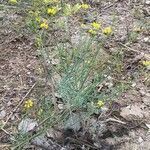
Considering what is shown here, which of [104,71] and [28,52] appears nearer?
[104,71]

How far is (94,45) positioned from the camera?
10.0ft

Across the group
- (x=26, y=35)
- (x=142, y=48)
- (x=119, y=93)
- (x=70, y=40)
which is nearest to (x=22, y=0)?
(x=26, y=35)

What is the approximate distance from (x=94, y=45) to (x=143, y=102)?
624mm

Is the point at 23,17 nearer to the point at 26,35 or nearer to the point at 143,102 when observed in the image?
the point at 26,35

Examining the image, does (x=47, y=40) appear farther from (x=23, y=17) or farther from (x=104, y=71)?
(x=104, y=71)

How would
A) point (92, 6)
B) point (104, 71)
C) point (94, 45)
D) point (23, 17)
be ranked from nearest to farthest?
point (104, 71)
point (94, 45)
point (23, 17)
point (92, 6)

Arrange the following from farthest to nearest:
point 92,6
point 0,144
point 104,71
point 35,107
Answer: point 92,6 < point 104,71 < point 35,107 < point 0,144

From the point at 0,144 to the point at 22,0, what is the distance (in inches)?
58.6

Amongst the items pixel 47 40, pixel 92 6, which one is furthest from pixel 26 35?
pixel 92 6

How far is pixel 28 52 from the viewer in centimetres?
306

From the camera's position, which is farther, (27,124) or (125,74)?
(125,74)

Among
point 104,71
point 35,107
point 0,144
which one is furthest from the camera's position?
point 104,71

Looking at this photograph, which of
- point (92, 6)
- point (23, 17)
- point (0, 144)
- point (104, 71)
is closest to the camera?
point (0, 144)

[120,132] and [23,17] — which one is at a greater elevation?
[23,17]
